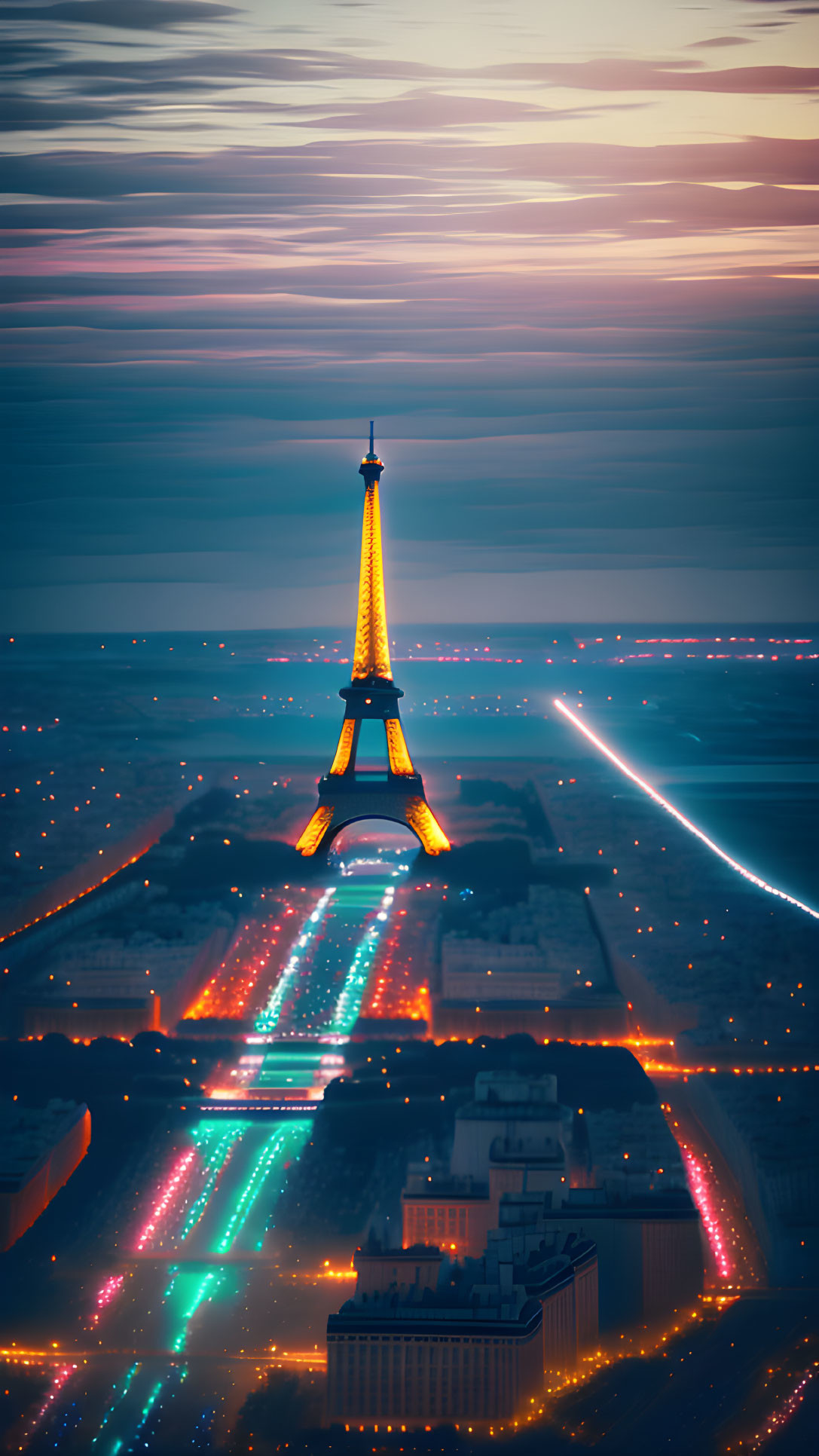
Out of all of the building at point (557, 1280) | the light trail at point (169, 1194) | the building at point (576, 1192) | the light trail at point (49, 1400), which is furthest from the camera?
the light trail at point (169, 1194)

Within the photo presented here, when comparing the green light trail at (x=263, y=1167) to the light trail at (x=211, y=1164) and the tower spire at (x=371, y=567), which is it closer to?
the light trail at (x=211, y=1164)

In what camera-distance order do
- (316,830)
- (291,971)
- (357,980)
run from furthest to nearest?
(316,830) → (291,971) → (357,980)

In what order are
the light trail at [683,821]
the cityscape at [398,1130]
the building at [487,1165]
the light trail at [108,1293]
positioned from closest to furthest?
the cityscape at [398,1130], the light trail at [108,1293], the building at [487,1165], the light trail at [683,821]

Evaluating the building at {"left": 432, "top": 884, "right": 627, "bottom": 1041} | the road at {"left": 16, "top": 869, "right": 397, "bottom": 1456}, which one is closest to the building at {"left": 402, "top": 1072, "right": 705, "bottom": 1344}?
the road at {"left": 16, "top": 869, "right": 397, "bottom": 1456}

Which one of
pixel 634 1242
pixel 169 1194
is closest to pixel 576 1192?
pixel 634 1242

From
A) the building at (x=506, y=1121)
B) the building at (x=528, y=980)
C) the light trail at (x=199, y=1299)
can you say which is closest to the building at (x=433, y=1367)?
the light trail at (x=199, y=1299)

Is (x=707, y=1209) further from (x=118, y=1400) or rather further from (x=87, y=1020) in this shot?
(x=87, y=1020)

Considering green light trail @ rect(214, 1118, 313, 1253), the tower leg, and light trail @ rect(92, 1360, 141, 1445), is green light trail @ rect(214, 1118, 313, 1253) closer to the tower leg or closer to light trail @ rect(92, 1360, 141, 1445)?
light trail @ rect(92, 1360, 141, 1445)
